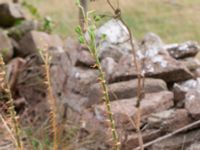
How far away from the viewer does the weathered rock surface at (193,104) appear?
3.94m

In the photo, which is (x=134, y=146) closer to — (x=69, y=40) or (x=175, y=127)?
(x=175, y=127)

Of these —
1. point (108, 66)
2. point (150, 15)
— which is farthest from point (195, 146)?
point (150, 15)

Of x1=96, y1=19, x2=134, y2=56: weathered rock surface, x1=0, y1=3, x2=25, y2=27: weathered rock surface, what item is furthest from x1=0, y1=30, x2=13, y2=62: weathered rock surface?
x1=96, y1=19, x2=134, y2=56: weathered rock surface

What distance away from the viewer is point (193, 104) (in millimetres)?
3992

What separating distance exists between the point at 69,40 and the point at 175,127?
7.90ft

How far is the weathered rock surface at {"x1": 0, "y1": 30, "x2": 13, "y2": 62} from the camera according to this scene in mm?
6879

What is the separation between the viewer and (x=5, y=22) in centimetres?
866

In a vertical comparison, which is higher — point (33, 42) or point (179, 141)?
point (179, 141)

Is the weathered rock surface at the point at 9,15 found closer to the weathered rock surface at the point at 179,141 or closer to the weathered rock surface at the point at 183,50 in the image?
the weathered rock surface at the point at 183,50

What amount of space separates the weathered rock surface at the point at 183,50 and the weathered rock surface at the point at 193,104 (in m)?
1.29

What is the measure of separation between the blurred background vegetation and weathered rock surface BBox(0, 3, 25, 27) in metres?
0.70

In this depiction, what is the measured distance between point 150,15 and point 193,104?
6.65 meters

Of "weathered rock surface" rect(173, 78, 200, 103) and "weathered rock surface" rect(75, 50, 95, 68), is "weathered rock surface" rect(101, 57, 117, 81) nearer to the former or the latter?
"weathered rock surface" rect(75, 50, 95, 68)

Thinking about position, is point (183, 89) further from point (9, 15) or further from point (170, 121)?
point (9, 15)
